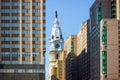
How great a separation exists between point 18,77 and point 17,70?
2.40m

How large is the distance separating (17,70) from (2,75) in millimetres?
5153

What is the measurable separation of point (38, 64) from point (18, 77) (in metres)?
7.78

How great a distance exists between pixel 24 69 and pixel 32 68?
2.65 metres

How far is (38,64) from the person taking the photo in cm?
19975

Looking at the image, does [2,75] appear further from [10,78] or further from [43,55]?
[43,55]

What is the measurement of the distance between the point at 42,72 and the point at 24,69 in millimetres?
6039

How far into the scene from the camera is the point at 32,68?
200 meters

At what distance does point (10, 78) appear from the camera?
19925 cm

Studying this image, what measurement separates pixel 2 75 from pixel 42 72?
1313 centimetres

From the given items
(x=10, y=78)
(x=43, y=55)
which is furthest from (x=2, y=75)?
(x=43, y=55)

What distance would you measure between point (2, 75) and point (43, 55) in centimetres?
1491

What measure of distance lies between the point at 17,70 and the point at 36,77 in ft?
22.3

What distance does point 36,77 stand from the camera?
7815 inches

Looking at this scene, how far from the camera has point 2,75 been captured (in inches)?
7849
